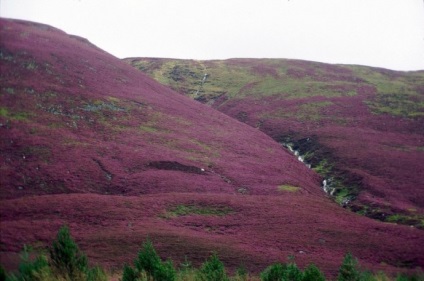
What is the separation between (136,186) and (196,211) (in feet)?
14.1

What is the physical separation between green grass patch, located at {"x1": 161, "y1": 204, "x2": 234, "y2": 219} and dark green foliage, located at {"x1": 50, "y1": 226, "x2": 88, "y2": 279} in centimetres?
1077

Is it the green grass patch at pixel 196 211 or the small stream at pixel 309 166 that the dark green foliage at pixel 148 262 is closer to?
the green grass patch at pixel 196 211

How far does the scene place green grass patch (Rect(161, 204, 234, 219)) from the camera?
24.3 m

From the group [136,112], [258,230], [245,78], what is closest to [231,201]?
[258,230]

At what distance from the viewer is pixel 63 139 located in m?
26.9

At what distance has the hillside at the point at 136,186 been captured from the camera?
20031mm

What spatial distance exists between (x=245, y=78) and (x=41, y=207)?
64244 mm

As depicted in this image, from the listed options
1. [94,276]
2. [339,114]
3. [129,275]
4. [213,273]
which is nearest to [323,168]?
[339,114]

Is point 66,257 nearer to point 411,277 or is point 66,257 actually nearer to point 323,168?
point 411,277

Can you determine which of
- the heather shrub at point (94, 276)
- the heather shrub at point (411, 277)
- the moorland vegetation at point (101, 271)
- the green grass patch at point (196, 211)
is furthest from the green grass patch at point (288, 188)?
the heather shrub at point (94, 276)

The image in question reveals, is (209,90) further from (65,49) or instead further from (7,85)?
(7,85)

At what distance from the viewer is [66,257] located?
13.1 meters

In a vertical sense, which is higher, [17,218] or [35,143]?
[35,143]

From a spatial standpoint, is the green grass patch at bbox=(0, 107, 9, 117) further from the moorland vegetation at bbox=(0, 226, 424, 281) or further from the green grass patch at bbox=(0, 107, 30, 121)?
the moorland vegetation at bbox=(0, 226, 424, 281)
